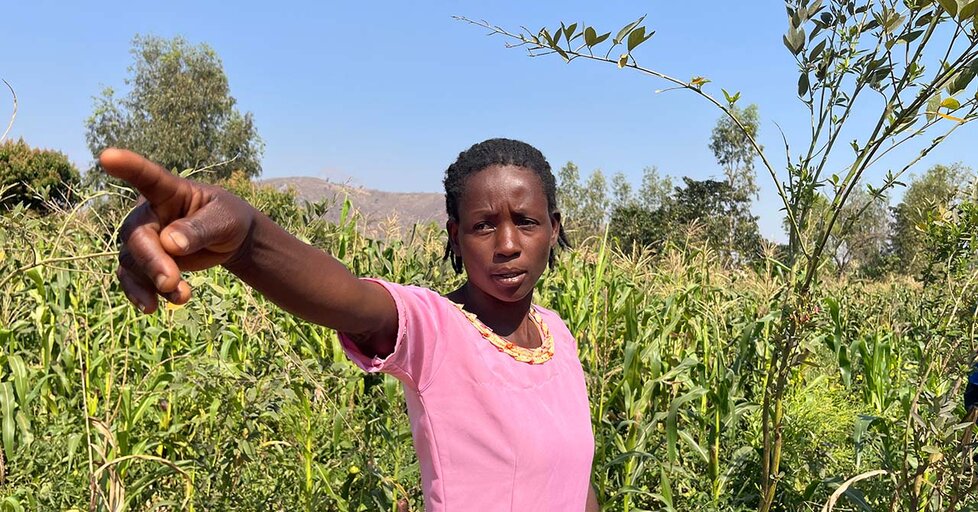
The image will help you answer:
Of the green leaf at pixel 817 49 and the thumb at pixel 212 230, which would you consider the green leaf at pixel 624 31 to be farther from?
the thumb at pixel 212 230

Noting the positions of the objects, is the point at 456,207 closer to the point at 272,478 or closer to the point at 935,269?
the point at 272,478

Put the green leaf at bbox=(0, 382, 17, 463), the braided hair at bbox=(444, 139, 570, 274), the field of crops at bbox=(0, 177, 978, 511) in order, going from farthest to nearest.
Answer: the green leaf at bbox=(0, 382, 17, 463)
the field of crops at bbox=(0, 177, 978, 511)
the braided hair at bbox=(444, 139, 570, 274)

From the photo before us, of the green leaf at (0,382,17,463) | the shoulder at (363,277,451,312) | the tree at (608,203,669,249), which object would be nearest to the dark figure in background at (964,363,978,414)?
the shoulder at (363,277,451,312)

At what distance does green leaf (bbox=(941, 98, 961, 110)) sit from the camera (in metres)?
1.40

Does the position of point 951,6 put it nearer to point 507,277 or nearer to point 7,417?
point 507,277

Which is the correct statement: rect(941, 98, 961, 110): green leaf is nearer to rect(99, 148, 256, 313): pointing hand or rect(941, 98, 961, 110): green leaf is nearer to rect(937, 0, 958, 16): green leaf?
rect(937, 0, 958, 16): green leaf

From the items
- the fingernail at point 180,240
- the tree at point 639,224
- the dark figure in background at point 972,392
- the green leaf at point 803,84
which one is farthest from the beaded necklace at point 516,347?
the tree at point 639,224

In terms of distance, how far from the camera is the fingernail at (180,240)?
2.25ft

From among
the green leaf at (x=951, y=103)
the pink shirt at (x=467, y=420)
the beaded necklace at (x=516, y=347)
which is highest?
the green leaf at (x=951, y=103)

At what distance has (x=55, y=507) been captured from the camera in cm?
220

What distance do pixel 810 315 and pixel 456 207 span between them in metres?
0.86

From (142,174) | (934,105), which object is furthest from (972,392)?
(142,174)

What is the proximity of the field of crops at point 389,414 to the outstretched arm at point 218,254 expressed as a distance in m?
0.91

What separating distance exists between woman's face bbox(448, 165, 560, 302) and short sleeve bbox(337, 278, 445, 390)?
0.14 metres
